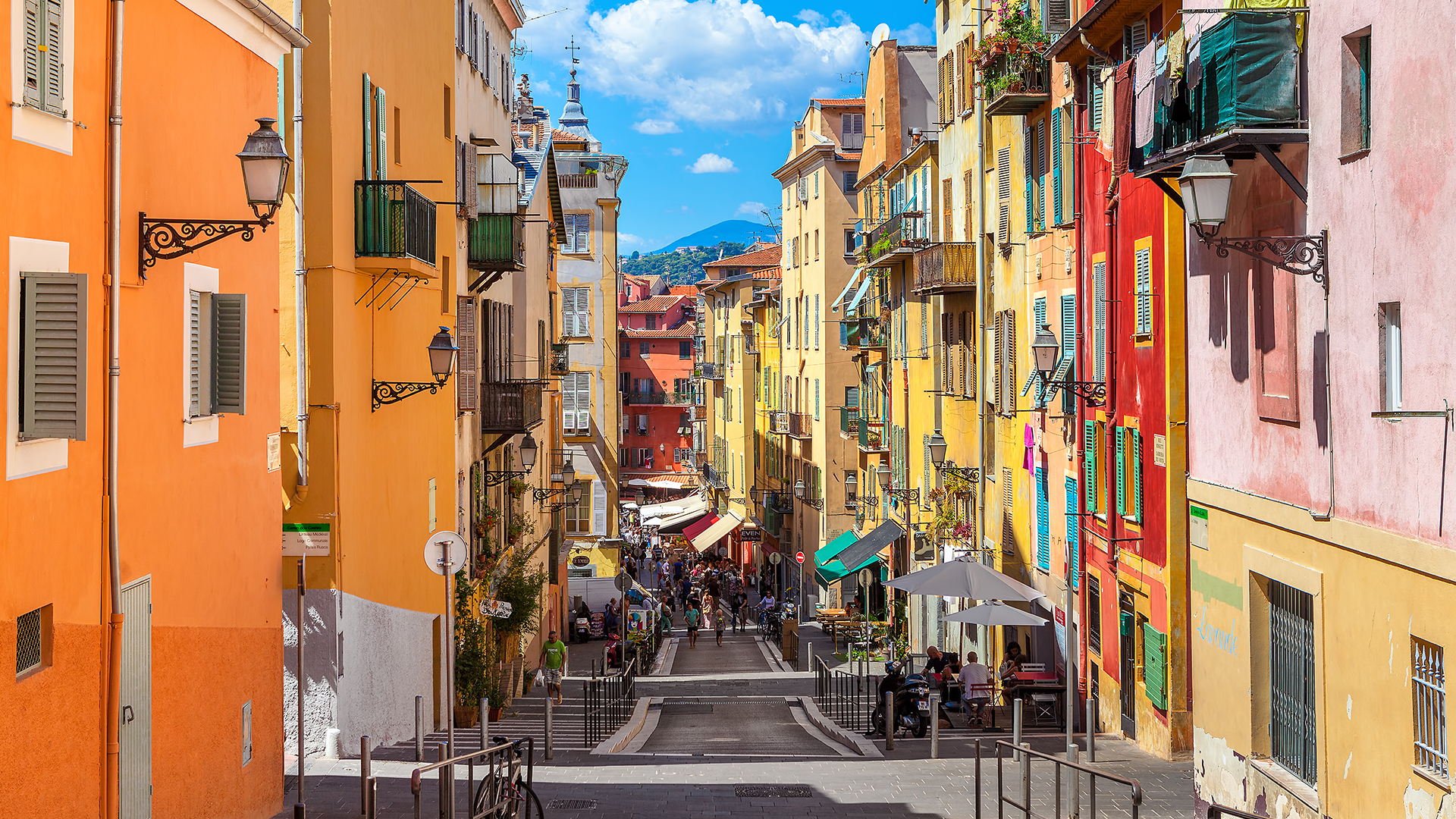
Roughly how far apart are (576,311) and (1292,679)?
4701 centimetres

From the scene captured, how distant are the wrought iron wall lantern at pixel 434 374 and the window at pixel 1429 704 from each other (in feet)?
40.7

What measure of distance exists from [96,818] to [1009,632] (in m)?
21.4

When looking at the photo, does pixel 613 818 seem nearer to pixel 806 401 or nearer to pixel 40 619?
pixel 40 619

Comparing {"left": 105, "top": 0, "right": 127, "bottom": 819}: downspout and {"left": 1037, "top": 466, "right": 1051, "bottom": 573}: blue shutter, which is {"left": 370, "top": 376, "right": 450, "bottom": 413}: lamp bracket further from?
{"left": 1037, "top": 466, "right": 1051, "bottom": 573}: blue shutter

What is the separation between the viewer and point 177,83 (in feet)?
36.4

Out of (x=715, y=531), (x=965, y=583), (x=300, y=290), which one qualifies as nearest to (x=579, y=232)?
(x=715, y=531)

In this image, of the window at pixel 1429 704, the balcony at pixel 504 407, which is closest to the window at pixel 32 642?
the window at pixel 1429 704

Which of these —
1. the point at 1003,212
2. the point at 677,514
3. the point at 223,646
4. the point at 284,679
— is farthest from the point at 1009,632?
the point at 677,514

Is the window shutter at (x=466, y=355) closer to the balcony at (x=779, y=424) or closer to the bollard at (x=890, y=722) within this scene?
the bollard at (x=890, y=722)

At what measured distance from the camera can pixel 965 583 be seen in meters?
22.8

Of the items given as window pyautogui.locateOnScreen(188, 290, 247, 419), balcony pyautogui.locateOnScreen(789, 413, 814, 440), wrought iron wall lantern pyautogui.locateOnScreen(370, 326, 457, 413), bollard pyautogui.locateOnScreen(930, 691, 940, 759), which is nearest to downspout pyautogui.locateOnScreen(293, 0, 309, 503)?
wrought iron wall lantern pyautogui.locateOnScreen(370, 326, 457, 413)

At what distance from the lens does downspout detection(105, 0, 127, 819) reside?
961cm

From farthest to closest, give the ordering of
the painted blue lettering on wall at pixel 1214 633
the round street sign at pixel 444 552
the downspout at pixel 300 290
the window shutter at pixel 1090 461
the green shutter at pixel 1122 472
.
Answer: the window shutter at pixel 1090 461, the green shutter at pixel 1122 472, the downspout at pixel 300 290, the round street sign at pixel 444 552, the painted blue lettering on wall at pixel 1214 633

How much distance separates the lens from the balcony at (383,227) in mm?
17828
